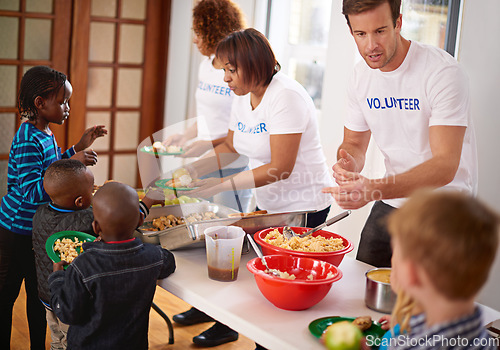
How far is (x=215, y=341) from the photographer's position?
2820 mm

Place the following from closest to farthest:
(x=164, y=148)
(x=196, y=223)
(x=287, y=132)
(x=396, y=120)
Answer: (x=196, y=223), (x=396, y=120), (x=287, y=132), (x=164, y=148)

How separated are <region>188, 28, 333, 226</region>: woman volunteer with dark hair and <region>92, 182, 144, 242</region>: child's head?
68cm

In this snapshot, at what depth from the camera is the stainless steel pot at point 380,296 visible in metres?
1.50

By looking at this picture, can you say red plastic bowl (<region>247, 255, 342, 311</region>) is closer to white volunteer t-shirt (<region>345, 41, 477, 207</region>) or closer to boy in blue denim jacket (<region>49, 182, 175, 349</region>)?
boy in blue denim jacket (<region>49, 182, 175, 349</region>)

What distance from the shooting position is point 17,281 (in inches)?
89.2

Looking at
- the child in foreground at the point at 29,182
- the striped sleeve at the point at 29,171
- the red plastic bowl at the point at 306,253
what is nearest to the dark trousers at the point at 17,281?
the child in foreground at the point at 29,182

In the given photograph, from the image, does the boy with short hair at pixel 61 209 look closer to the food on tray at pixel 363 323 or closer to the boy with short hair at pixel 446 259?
the food on tray at pixel 363 323

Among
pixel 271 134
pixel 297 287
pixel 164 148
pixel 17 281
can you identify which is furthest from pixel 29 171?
pixel 297 287

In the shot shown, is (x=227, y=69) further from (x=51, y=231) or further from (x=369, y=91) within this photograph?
(x=51, y=231)

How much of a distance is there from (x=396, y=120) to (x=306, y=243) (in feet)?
1.96

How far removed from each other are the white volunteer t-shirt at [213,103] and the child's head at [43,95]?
111 centimetres

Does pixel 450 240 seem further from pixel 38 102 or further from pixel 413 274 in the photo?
pixel 38 102

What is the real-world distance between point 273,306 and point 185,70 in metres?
3.47

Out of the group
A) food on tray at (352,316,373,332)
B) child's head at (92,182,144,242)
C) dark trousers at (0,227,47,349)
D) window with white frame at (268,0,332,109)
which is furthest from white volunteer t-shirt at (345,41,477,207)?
window with white frame at (268,0,332,109)
